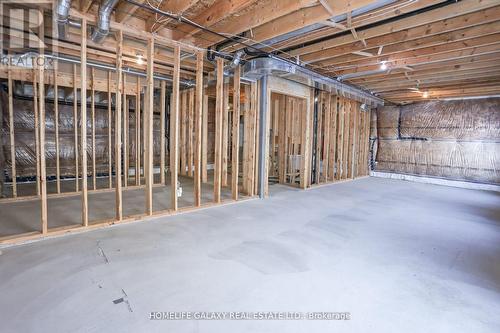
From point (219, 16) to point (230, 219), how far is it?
2700 millimetres

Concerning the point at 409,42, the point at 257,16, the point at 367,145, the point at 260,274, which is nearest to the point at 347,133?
the point at 367,145

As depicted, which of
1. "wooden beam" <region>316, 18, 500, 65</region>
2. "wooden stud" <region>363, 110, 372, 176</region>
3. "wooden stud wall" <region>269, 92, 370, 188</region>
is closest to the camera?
"wooden beam" <region>316, 18, 500, 65</region>

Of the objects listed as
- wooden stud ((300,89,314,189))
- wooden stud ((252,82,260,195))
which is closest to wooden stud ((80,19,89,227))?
wooden stud ((252,82,260,195))

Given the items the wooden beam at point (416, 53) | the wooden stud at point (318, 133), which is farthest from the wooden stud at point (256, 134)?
the wooden stud at point (318, 133)

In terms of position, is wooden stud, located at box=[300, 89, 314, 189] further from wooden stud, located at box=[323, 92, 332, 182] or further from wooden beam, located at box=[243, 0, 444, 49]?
wooden beam, located at box=[243, 0, 444, 49]

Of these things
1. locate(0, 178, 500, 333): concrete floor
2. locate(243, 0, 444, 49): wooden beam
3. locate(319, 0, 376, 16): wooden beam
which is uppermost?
locate(243, 0, 444, 49): wooden beam

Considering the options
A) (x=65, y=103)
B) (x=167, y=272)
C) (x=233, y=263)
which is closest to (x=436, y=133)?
(x=233, y=263)

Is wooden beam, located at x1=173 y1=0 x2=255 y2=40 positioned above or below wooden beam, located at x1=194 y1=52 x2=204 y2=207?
above

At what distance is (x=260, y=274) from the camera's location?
7.32ft

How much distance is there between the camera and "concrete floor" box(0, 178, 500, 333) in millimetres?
1681

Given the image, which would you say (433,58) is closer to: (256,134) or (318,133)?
(318,133)

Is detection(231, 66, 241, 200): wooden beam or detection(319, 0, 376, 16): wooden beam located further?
detection(231, 66, 241, 200): wooden beam

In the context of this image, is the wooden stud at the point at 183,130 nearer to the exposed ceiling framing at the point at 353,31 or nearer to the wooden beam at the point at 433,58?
the exposed ceiling framing at the point at 353,31

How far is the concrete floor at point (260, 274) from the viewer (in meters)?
1.68
